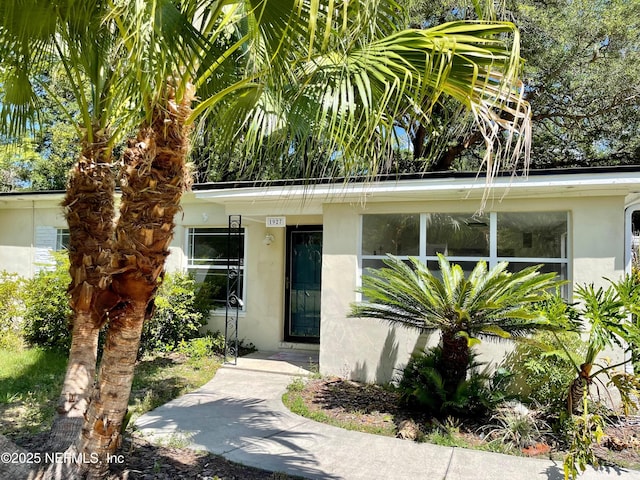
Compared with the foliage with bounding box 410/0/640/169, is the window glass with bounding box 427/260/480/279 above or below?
below

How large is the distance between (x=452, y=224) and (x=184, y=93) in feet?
18.2

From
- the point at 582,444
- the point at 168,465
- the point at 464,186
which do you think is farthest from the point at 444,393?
the point at 168,465

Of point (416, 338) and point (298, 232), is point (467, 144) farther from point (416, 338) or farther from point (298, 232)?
point (416, 338)

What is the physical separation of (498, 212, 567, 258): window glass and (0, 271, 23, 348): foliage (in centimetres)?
992

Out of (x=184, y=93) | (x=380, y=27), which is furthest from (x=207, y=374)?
(x=380, y=27)

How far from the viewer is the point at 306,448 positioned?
5.44 metres

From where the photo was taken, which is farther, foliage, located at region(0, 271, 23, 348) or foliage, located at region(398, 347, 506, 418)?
foliage, located at region(0, 271, 23, 348)

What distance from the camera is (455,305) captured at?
599cm

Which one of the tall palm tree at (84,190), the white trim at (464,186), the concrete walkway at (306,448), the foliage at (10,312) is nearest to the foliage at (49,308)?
the foliage at (10,312)

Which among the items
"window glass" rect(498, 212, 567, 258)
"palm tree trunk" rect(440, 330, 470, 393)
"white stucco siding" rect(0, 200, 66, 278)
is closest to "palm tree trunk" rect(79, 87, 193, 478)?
"palm tree trunk" rect(440, 330, 470, 393)

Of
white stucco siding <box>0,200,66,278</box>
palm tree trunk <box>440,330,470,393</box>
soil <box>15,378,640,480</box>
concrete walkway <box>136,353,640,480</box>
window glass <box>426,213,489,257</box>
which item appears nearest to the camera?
soil <box>15,378,640,480</box>

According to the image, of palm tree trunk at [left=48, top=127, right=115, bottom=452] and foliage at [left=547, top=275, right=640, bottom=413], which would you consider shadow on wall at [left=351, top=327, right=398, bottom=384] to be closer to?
foliage at [left=547, top=275, right=640, bottom=413]

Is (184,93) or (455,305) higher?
(184,93)

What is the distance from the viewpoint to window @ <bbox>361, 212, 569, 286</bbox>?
7422 mm
